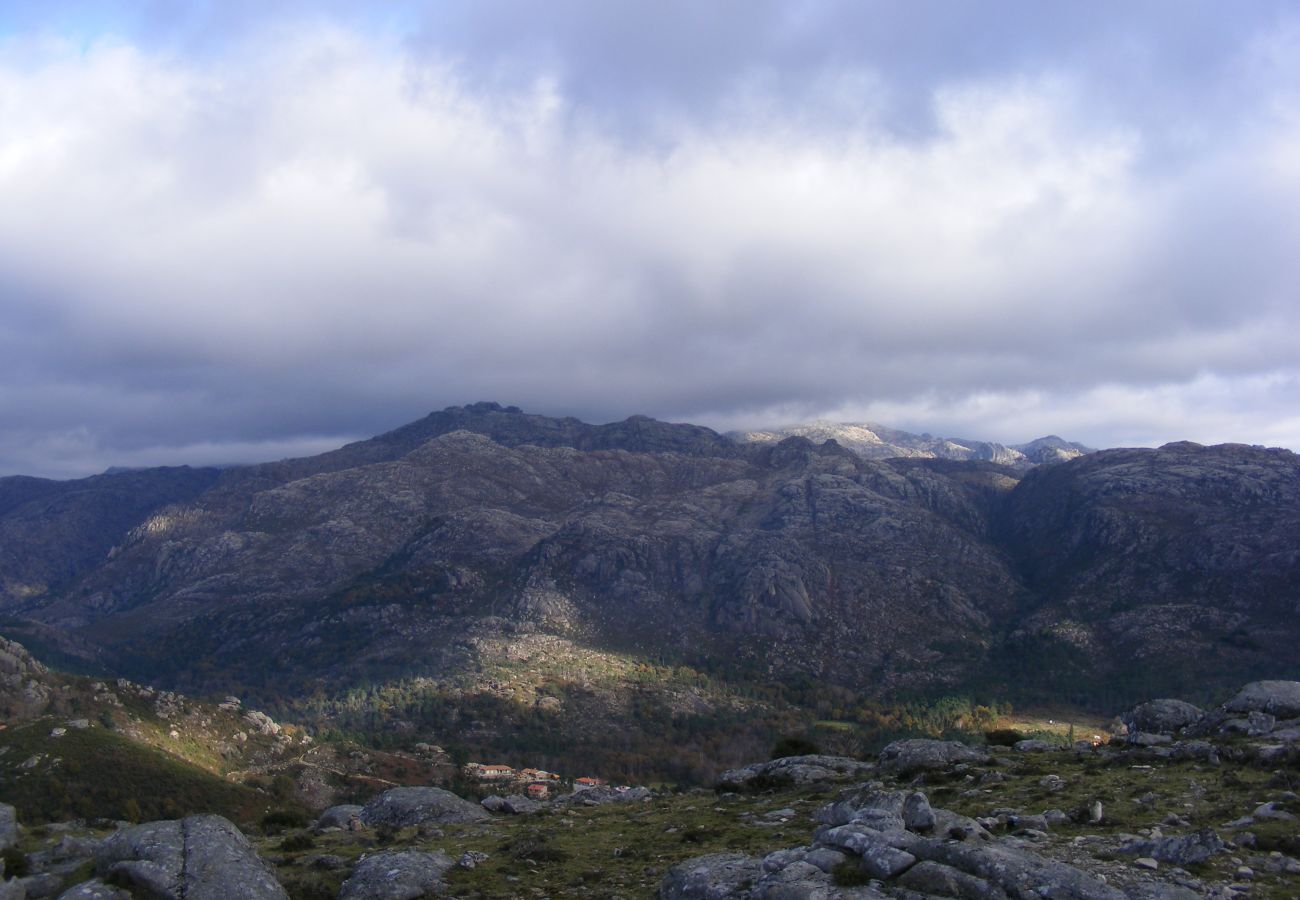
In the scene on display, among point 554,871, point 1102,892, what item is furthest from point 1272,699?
point 554,871

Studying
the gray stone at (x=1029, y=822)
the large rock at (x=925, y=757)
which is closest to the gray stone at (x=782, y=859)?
the gray stone at (x=1029, y=822)

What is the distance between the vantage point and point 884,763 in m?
47.8

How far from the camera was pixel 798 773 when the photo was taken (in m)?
47.8

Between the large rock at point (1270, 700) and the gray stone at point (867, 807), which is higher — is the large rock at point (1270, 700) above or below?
below

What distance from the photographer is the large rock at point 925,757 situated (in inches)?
1754

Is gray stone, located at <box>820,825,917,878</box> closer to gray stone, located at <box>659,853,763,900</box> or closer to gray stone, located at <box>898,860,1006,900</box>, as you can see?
gray stone, located at <box>898,860,1006,900</box>

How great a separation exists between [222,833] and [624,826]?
66.4ft

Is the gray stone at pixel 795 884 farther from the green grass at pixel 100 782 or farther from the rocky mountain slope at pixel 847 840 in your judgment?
the green grass at pixel 100 782

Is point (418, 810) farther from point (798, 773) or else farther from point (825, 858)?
point (825, 858)

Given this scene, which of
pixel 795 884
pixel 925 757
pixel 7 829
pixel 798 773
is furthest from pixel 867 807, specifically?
pixel 7 829

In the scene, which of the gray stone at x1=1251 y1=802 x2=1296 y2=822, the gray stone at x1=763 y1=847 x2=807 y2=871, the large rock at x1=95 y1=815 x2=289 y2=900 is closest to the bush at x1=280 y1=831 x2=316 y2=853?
the large rock at x1=95 y1=815 x2=289 y2=900

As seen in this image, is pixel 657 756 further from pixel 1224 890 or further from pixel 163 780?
pixel 1224 890

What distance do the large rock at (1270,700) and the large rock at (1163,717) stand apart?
365 cm

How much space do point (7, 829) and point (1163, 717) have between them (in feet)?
237
